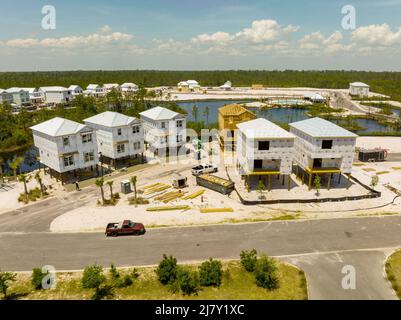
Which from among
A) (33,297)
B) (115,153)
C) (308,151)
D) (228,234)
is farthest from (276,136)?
(33,297)

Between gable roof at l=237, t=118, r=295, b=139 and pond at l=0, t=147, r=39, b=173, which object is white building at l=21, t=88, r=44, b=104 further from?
gable roof at l=237, t=118, r=295, b=139

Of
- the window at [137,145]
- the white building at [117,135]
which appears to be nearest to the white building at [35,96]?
the white building at [117,135]

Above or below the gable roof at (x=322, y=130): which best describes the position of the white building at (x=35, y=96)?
above

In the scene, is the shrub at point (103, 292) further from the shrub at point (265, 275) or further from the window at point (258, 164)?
the window at point (258, 164)

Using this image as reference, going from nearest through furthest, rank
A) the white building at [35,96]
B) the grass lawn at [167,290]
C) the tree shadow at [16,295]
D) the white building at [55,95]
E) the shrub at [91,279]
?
the shrub at [91,279]
the grass lawn at [167,290]
the tree shadow at [16,295]
the white building at [35,96]
the white building at [55,95]

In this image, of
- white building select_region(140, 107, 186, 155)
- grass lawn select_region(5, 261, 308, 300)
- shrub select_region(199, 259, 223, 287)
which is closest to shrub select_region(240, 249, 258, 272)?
grass lawn select_region(5, 261, 308, 300)

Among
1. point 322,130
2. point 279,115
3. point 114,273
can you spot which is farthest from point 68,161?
point 279,115

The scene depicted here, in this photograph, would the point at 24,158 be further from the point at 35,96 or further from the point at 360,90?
the point at 360,90

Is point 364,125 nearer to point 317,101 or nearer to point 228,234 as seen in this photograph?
point 317,101
